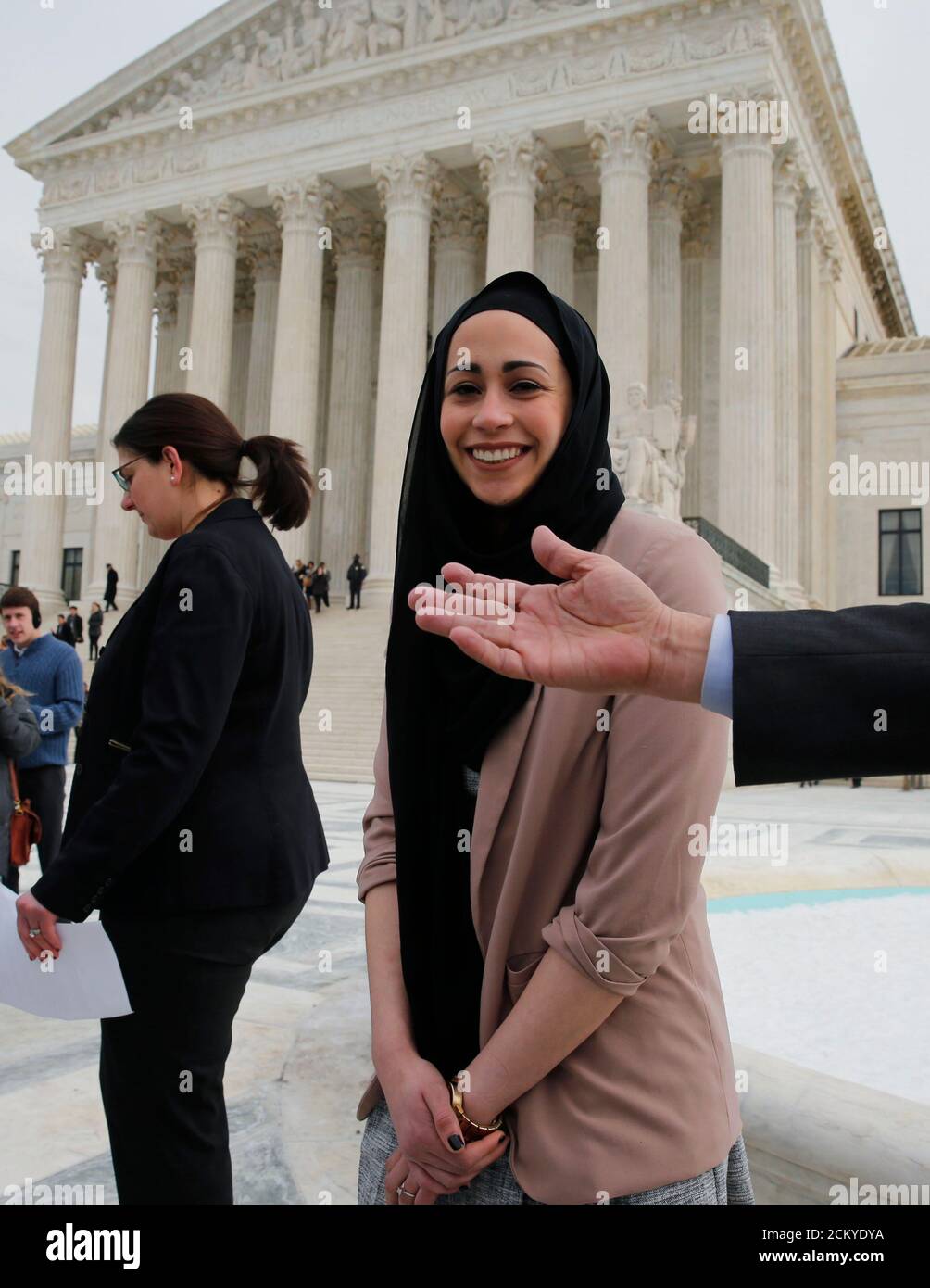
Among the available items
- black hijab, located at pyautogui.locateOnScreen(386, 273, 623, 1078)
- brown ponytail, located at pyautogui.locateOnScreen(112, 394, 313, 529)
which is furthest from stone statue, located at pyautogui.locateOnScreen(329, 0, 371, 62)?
black hijab, located at pyautogui.locateOnScreen(386, 273, 623, 1078)

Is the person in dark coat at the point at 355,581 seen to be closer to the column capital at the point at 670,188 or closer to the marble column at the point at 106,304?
the marble column at the point at 106,304

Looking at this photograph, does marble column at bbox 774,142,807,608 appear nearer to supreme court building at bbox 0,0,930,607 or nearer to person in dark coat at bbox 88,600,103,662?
supreme court building at bbox 0,0,930,607

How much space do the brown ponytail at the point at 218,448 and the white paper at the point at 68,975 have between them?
110cm

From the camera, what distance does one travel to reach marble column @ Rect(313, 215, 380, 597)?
1294 inches

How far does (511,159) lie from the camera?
26.6 metres

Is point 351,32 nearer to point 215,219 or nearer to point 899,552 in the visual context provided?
point 215,219

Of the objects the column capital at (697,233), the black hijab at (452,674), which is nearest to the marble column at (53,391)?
the column capital at (697,233)

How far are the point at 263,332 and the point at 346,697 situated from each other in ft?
62.8

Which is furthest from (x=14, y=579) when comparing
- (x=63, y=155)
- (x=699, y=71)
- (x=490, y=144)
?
(x=699, y=71)

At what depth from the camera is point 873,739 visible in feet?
3.94

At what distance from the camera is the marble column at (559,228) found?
29.6m

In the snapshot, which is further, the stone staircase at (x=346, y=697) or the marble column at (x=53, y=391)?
the marble column at (x=53, y=391)
